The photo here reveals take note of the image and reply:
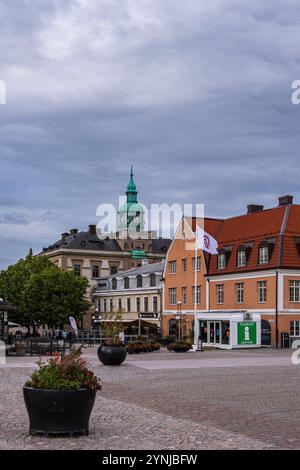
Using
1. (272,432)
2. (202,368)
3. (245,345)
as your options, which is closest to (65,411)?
(272,432)

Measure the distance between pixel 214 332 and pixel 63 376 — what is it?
43.2 m

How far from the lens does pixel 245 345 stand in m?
50.7

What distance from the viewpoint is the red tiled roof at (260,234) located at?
2110 inches

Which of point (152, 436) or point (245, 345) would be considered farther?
point (245, 345)

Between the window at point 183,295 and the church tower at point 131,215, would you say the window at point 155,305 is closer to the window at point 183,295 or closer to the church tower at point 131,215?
the window at point 183,295

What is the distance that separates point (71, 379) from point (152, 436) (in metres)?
1.64

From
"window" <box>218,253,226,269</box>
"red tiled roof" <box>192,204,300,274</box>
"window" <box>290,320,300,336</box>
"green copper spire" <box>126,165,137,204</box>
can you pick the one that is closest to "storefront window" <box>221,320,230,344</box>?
"window" <box>290,320,300,336</box>

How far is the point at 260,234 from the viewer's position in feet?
187

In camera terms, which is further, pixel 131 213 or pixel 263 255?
pixel 131 213

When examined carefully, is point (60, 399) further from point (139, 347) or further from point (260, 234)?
point (260, 234)

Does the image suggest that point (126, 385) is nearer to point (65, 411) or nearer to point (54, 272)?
point (65, 411)

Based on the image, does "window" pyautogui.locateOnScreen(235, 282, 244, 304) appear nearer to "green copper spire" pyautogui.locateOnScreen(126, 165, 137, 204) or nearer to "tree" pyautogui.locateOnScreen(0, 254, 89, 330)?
"tree" pyautogui.locateOnScreen(0, 254, 89, 330)

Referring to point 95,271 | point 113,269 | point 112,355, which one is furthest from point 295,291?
point 113,269

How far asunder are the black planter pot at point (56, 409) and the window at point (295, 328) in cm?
4307
